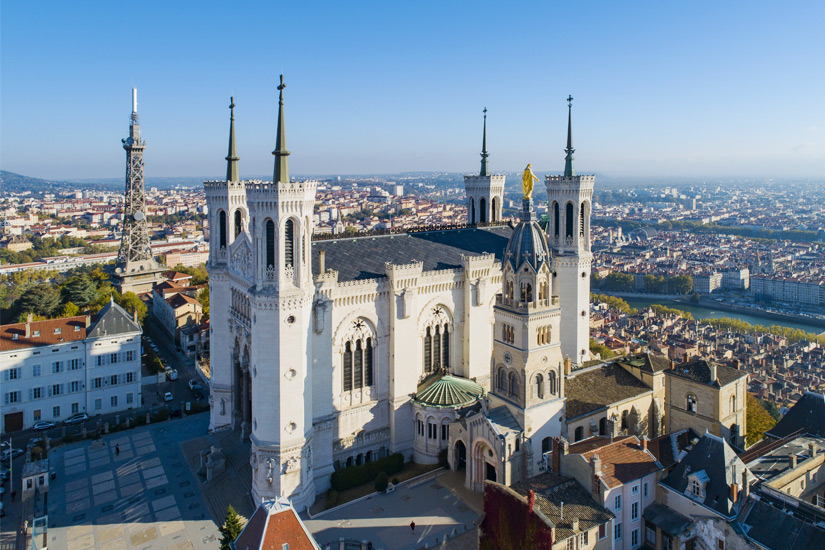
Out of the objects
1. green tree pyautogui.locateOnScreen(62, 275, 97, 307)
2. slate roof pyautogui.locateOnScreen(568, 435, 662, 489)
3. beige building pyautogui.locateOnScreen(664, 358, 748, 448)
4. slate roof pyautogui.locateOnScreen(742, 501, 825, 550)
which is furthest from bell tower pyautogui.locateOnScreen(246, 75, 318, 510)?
green tree pyautogui.locateOnScreen(62, 275, 97, 307)

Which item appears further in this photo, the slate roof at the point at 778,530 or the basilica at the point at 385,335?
the basilica at the point at 385,335

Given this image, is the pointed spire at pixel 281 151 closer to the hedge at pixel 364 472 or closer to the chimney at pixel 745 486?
the hedge at pixel 364 472

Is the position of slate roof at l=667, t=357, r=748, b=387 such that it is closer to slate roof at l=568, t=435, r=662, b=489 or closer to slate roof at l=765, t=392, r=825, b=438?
slate roof at l=765, t=392, r=825, b=438

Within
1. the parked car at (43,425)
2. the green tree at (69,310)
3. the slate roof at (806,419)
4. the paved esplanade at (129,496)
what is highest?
the green tree at (69,310)

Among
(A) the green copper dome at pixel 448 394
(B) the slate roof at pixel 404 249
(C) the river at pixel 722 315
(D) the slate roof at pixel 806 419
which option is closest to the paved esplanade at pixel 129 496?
(A) the green copper dome at pixel 448 394

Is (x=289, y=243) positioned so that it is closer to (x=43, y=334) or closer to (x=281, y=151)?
(x=281, y=151)

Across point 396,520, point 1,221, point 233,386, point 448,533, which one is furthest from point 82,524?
point 1,221

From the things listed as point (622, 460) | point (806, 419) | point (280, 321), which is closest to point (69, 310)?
point (280, 321)
